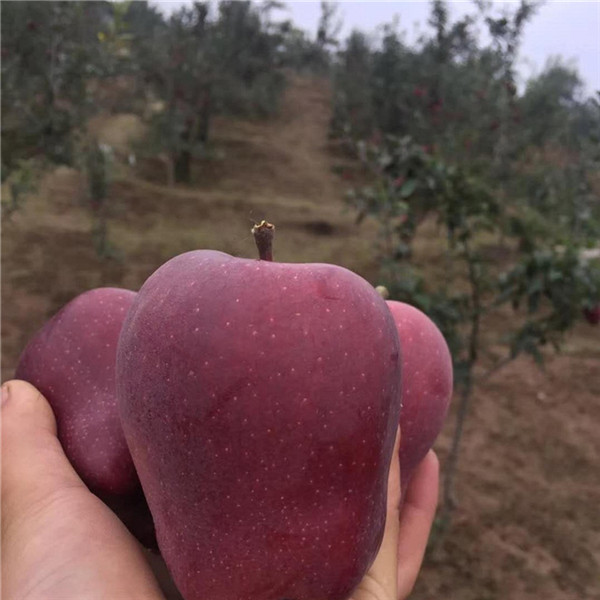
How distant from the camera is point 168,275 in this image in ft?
2.98

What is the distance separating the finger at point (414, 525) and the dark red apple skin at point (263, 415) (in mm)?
547

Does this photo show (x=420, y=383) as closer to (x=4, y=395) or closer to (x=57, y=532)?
(x=57, y=532)

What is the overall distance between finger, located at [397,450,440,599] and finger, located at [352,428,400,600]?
31 cm

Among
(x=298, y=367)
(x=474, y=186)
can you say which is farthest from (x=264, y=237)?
(x=474, y=186)

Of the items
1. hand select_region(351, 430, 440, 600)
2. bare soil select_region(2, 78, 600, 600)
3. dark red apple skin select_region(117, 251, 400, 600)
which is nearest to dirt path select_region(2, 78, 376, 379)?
bare soil select_region(2, 78, 600, 600)

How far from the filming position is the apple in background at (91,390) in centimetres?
111

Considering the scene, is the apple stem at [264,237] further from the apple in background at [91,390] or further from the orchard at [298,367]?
the apple in background at [91,390]

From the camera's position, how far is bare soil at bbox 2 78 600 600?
324cm

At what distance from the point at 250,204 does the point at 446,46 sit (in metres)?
4.84

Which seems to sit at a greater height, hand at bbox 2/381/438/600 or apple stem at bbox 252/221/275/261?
apple stem at bbox 252/221/275/261

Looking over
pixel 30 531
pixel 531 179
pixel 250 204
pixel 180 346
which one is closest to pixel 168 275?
pixel 180 346

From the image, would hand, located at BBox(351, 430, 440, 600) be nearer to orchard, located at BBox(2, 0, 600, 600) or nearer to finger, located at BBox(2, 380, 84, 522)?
orchard, located at BBox(2, 0, 600, 600)

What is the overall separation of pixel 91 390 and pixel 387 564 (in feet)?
2.02

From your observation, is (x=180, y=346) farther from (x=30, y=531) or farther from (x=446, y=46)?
(x=446, y=46)
